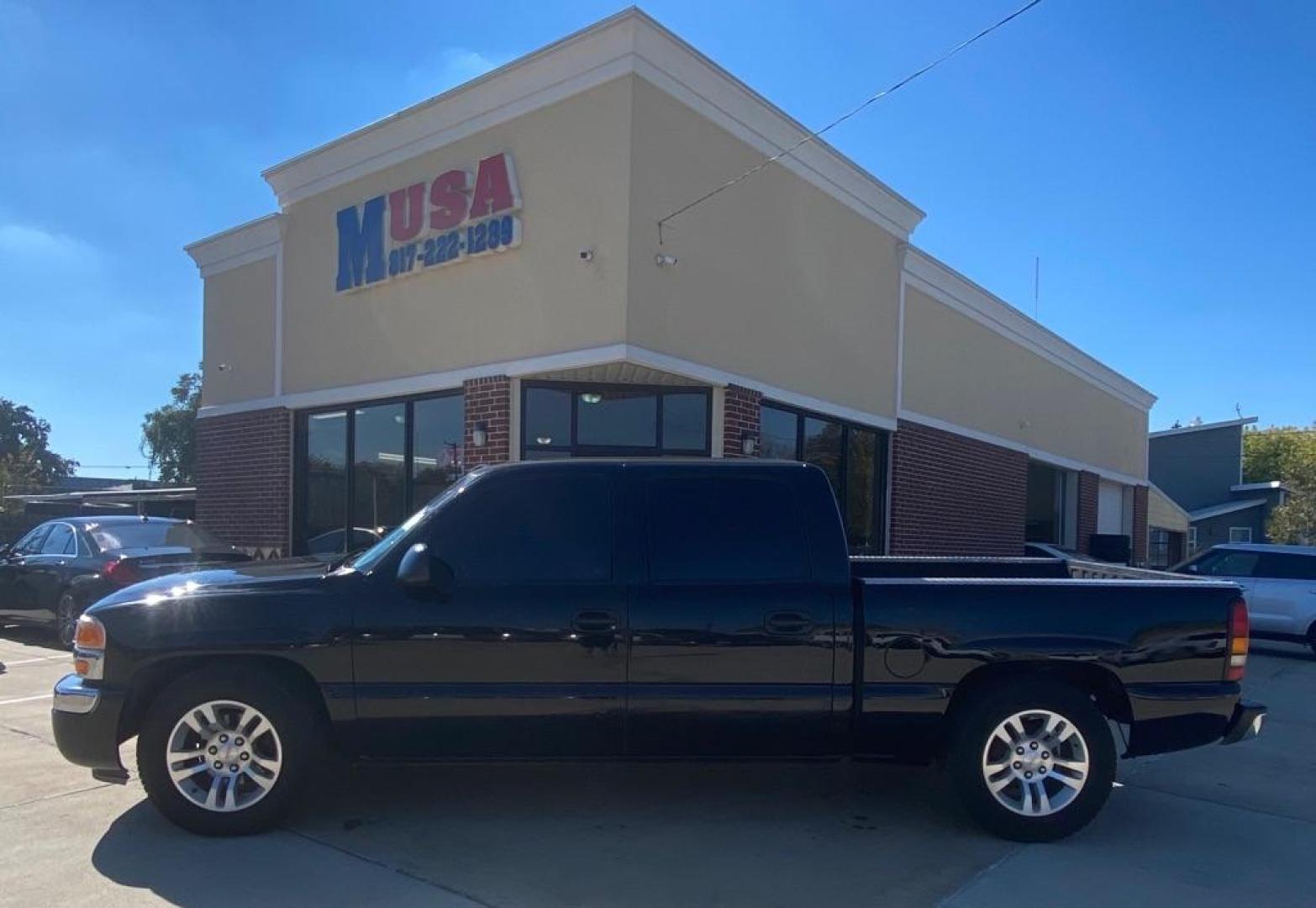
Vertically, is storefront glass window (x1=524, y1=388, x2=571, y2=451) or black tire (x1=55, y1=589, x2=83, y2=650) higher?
storefront glass window (x1=524, y1=388, x2=571, y2=451)

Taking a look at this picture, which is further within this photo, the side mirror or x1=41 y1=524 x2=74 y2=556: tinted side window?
x1=41 y1=524 x2=74 y2=556: tinted side window

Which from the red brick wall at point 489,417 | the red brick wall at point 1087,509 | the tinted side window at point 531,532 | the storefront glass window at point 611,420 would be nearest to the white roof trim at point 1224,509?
the red brick wall at point 1087,509

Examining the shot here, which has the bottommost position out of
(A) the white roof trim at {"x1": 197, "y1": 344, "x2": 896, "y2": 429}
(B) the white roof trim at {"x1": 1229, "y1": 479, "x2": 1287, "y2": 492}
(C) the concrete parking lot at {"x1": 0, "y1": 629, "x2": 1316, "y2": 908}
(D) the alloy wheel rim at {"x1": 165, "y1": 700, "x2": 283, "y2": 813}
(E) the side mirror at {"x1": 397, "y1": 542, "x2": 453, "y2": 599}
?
(C) the concrete parking lot at {"x1": 0, "y1": 629, "x2": 1316, "y2": 908}

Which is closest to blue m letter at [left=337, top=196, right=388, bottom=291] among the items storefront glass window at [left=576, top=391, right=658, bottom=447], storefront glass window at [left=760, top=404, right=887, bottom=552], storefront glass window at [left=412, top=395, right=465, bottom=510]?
storefront glass window at [left=412, top=395, right=465, bottom=510]

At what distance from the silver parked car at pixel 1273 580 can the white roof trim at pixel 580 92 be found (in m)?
7.57

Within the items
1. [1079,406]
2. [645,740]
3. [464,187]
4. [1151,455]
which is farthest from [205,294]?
[1151,455]

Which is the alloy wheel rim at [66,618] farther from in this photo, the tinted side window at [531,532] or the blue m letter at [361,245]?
the tinted side window at [531,532]

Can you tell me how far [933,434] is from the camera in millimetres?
14672

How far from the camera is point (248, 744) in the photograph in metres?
4.64

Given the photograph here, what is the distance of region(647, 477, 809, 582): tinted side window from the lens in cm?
488

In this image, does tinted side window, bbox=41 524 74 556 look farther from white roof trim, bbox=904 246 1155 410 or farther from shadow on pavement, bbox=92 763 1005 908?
white roof trim, bbox=904 246 1155 410

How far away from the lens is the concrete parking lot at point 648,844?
406cm

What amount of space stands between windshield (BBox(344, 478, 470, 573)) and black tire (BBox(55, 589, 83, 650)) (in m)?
7.01

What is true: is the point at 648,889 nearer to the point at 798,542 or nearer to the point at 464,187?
the point at 798,542
